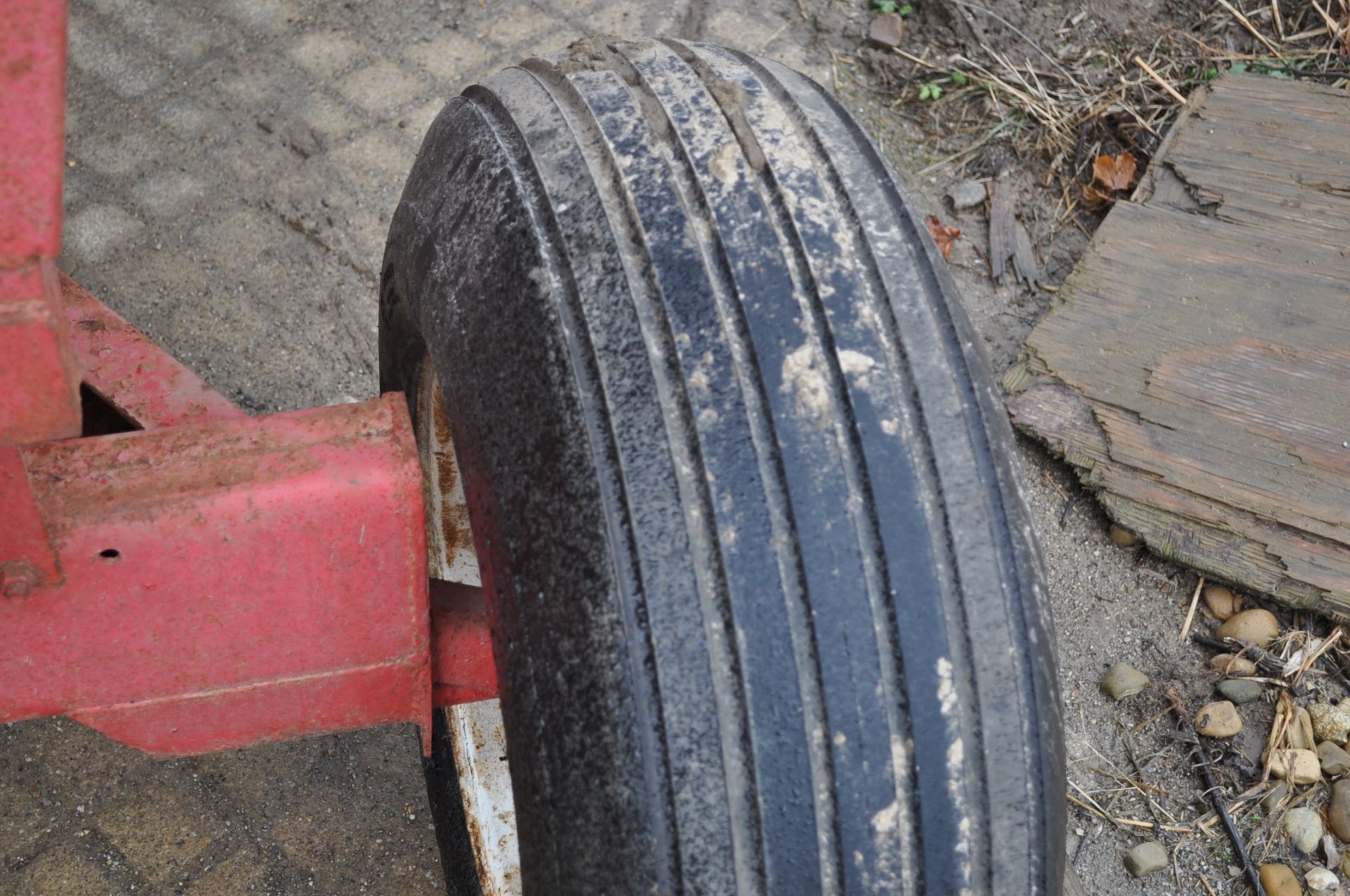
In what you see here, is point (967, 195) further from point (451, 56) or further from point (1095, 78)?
point (451, 56)

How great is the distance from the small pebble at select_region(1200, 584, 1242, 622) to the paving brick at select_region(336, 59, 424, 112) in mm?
2197

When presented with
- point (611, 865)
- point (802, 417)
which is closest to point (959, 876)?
point (611, 865)

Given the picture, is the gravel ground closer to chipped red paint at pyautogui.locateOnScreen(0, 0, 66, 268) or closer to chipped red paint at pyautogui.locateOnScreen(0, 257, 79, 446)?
chipped red paint at pyautogui.locateOnScreen(0, 257, 79, 446)

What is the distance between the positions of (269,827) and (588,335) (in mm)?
1204

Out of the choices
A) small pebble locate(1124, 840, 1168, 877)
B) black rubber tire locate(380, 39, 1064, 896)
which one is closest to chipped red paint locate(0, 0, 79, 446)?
black rubber tire locate(380, 39, 1064, 896)

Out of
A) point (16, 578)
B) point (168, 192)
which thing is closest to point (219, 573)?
point (16, 578)

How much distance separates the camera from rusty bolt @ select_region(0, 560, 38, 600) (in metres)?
1.00

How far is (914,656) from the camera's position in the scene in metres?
0.98

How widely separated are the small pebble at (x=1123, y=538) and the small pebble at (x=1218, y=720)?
35 centimetres

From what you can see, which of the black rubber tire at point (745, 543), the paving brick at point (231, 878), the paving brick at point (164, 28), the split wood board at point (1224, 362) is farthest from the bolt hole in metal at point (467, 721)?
the paving brick at point (164, 28)

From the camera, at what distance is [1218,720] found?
2.02m

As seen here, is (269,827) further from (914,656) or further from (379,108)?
(379,108)

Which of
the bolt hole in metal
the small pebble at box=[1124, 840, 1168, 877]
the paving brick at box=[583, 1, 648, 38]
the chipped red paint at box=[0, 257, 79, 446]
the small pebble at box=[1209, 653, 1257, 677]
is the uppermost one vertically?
the chipped red paint at box=[0, 257, 79, 446]

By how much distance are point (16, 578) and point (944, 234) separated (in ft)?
7.47
